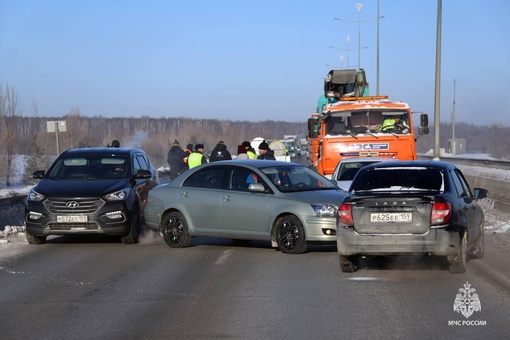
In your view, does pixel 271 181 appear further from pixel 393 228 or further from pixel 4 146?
pixel 4 146

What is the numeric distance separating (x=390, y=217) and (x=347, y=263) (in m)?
0.91

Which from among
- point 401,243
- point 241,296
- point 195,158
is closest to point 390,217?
point 401,243

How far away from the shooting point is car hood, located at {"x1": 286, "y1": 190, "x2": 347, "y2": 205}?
1302 centimetres

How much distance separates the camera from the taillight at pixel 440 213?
10.2 meters

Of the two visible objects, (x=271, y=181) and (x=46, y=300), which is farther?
(x=271, y=181)

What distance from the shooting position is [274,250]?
540 inches

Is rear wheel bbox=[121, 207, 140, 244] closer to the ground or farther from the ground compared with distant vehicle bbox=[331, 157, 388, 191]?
closer to the ground

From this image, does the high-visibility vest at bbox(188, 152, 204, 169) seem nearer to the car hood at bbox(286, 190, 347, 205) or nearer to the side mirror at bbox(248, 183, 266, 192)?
the side mirror at bbox(248, 183, 266, 192)

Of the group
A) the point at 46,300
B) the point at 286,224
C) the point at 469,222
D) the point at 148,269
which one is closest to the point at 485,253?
the point at 469,222

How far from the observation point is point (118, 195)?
49.1 ft

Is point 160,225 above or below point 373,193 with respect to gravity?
below

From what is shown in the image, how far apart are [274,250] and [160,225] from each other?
7.13 ft

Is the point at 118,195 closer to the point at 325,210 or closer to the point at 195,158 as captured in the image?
the point at 325,210

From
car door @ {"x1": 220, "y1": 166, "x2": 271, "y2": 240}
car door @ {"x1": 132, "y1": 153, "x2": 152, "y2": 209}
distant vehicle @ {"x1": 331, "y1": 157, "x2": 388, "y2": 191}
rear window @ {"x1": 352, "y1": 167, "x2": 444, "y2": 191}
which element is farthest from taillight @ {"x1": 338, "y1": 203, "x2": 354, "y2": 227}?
distant vehicle @ {"x1": 331, "y1": 157, "x2": 388, "y2": 191}
